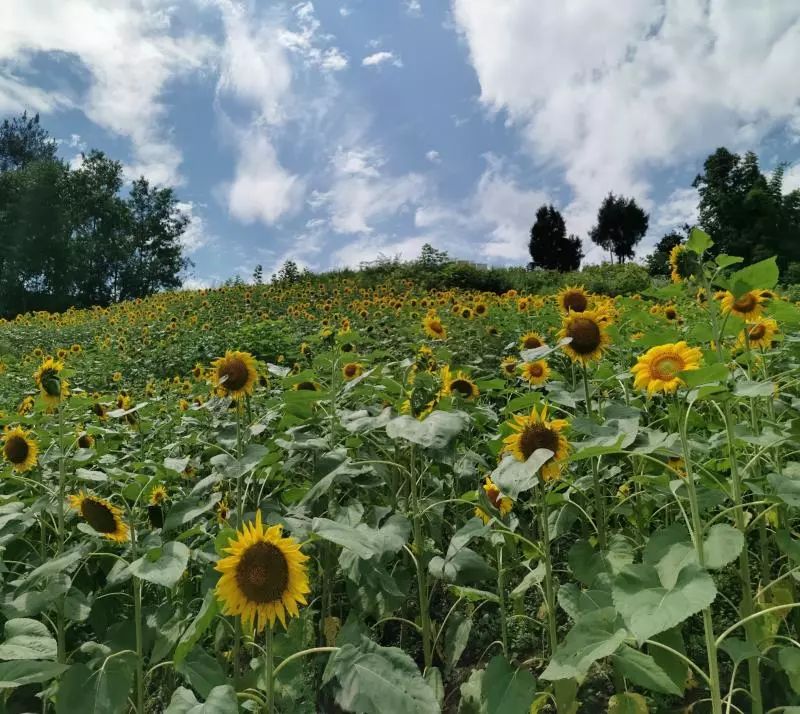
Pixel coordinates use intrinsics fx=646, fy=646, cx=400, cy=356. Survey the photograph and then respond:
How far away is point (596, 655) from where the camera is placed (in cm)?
116

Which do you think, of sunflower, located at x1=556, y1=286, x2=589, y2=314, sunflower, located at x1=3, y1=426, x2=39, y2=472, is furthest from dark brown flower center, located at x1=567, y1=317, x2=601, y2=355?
sunflower, located at x1=3, y1=426, x2=39, y2=472

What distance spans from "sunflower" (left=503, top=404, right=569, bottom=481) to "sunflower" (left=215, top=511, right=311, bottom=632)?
624mm

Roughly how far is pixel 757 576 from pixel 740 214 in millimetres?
35043

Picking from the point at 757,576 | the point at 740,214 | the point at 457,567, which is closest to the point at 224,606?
the point at 457,567

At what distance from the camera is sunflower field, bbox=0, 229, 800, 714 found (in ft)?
4.35

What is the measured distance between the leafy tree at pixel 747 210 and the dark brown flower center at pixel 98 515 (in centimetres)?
3160

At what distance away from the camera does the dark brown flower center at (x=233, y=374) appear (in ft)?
6.90

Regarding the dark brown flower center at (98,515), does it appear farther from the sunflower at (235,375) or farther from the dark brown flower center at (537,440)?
the dark brown flower center at (537,440)

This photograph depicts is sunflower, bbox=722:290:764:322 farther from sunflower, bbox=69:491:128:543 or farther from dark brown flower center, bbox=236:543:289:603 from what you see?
sunflower, bbox=69:491:128:543

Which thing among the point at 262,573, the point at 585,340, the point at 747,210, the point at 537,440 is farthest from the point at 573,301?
the point at 747,210

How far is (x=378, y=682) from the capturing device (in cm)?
123

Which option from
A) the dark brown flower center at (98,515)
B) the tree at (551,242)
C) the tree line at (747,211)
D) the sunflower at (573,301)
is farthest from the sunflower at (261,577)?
the tree at (551,242)

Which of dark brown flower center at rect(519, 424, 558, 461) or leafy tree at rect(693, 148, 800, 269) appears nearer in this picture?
dark brown flower center at rect(519, 424, 558, 461)

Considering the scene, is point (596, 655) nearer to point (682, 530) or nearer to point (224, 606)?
point (682, 530)
